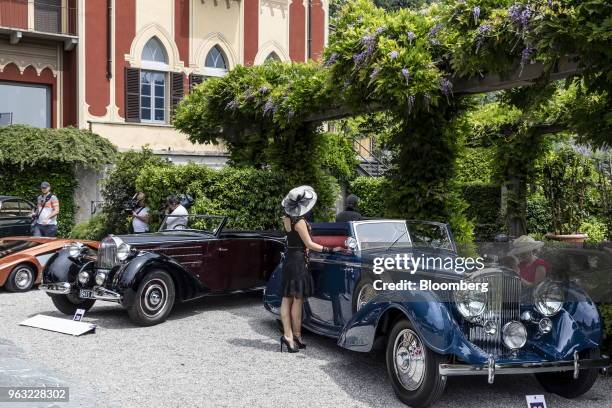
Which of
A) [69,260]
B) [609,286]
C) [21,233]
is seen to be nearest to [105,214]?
[21,233]

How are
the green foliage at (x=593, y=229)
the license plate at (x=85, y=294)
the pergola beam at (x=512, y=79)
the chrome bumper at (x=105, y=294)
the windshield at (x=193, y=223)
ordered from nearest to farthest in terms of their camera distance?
the pergola beam at (x=512, y=79)
the chrome bumper at (x=105, y=294)
the license plate at (x=85, y=294)
the windshield at (x=193, y=223)
the green foliage at (x=593, y=229)

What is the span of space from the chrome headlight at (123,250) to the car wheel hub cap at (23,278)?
3.34m

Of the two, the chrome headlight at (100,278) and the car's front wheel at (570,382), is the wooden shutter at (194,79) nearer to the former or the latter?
the chrome headlight at (100,278)

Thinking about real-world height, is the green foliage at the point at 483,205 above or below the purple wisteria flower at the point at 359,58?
below

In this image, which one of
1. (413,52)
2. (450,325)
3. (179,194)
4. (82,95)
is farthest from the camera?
(82,95)

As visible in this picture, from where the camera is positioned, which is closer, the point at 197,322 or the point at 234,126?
the point at 197,322

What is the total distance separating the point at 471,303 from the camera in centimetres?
544

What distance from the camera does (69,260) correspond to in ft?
29.7

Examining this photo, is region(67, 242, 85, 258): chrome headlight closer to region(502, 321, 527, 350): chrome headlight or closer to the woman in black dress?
the woman in black dress

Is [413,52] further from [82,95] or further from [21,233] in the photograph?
[82,95]

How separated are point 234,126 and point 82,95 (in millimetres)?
8477

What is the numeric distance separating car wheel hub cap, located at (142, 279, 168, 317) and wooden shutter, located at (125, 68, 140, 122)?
13.9 metres

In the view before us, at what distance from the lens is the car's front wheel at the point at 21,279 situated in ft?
35.8

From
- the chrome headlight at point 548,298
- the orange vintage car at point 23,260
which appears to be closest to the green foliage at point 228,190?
the orange vintage car at point 23,260
